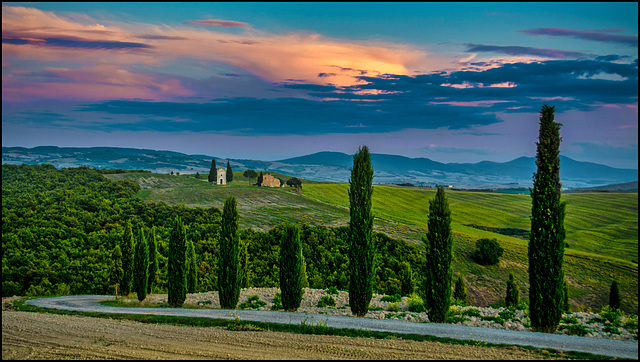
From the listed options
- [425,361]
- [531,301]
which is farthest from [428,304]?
[425,361]

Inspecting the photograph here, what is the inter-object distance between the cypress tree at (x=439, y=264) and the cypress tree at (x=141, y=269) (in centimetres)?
1735

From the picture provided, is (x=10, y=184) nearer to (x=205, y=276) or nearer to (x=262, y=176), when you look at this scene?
(x=262, y=176)

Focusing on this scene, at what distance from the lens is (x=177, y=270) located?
2395 centimetres

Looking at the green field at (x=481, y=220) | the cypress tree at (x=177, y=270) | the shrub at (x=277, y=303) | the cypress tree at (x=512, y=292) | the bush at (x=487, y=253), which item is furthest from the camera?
the bush at (x=487, y=253)

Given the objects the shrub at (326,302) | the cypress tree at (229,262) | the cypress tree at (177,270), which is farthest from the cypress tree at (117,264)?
the shrub at (326,302)

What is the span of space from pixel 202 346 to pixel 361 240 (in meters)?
9.42

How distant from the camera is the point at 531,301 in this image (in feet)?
57.1

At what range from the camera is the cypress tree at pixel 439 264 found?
18594 millimetres

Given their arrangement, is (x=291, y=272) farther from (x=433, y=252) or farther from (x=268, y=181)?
(x=268, y=181)

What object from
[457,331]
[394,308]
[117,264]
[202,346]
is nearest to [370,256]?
[394,308]

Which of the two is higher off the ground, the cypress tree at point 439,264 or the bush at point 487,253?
the cypress tree at point 439,264

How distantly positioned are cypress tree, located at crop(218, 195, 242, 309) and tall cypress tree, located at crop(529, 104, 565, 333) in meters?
14.5

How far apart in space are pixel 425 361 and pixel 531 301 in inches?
313

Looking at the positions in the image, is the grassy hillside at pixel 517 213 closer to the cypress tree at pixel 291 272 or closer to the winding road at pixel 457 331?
the cypress tree at pixel 291 272
